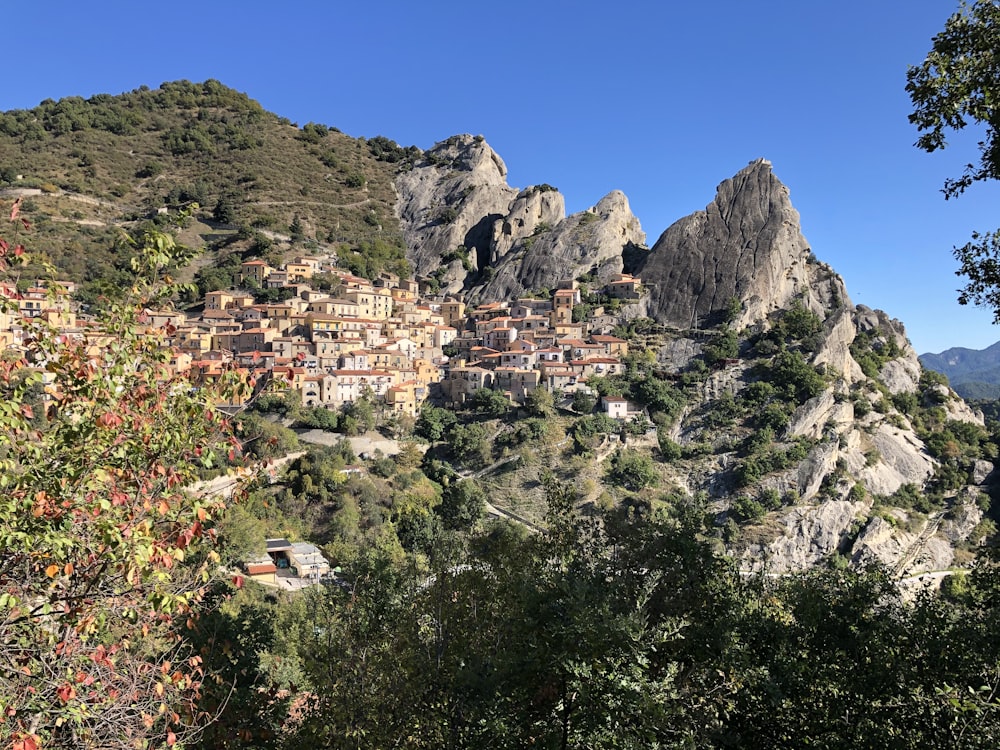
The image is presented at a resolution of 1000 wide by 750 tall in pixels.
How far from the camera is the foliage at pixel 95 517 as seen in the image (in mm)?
4336

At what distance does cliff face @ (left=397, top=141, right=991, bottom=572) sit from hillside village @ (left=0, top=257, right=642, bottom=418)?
7.05m

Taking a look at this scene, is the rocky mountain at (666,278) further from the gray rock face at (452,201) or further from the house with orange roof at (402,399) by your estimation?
the house with orange roof at (402,399)

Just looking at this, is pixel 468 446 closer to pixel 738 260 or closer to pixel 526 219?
pixel 738 260

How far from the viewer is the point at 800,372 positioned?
164ft

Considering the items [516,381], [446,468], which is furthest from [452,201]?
[446,468]

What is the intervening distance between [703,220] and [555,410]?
34.9 meters

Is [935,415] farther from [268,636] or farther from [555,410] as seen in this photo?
[268,636]

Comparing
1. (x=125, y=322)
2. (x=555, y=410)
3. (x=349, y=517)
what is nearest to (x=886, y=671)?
(x=125, y=322)

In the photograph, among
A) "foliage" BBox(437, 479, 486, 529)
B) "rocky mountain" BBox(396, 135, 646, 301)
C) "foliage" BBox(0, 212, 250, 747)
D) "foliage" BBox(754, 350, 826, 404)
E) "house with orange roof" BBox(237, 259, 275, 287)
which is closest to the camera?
"foliage" BBox(0, 212, 250, 747)

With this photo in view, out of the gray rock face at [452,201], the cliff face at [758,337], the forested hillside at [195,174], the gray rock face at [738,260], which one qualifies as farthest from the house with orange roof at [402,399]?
the gray rock face at [452,201]

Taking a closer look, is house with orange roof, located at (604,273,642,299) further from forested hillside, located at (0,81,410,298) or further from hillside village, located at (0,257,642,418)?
forested hillside, located at (0,81,410,298)

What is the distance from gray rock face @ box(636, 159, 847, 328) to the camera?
63.6 m

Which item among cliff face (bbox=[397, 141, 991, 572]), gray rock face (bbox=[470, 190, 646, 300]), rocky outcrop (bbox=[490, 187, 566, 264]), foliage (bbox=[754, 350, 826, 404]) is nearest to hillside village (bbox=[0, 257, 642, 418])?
gray rock face (bbox=[470, 190, 646, 300])

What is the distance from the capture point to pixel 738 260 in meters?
65.1
